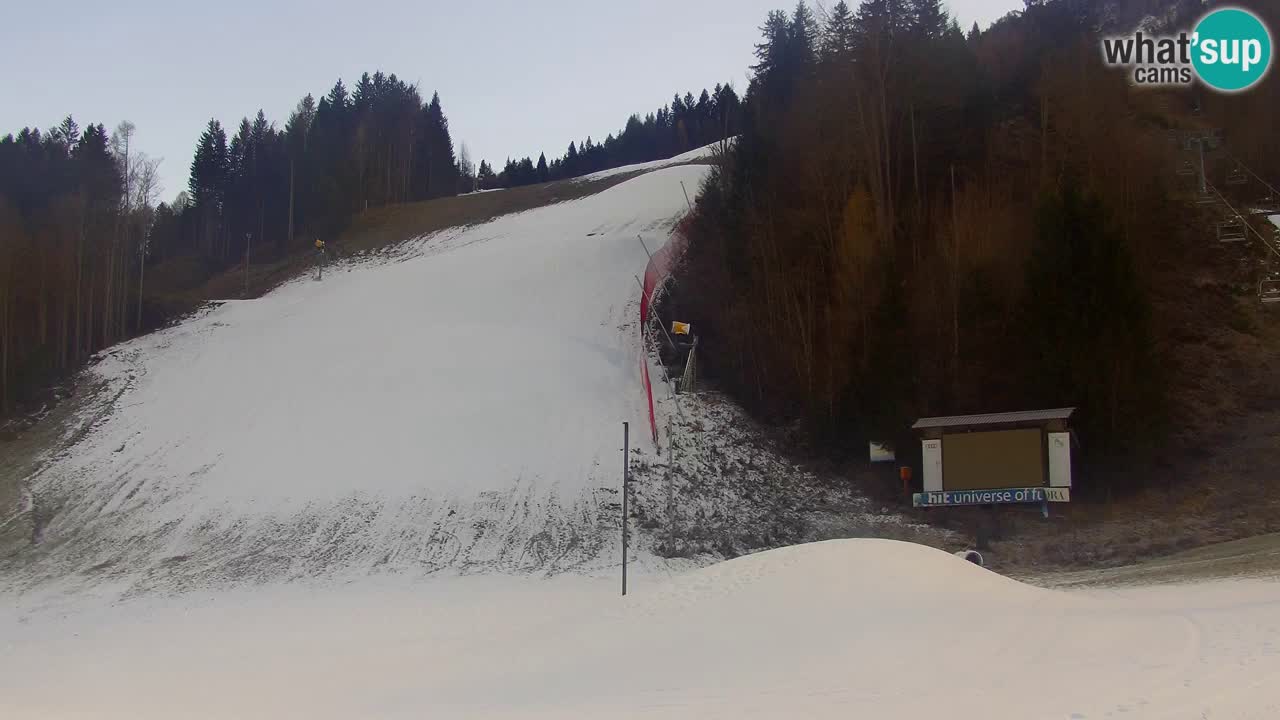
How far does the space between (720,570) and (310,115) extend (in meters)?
79.2

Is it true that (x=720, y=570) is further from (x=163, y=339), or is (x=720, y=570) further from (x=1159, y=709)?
(x=163, y=339)

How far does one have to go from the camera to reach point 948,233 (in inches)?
1174

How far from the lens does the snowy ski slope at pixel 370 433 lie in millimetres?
23453

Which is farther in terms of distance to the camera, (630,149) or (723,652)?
(630,149)

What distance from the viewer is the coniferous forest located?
38.2m

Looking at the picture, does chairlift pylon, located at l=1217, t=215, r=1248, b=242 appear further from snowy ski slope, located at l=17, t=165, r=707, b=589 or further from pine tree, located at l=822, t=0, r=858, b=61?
snowy ski slope, located at l=17, t=165, r=707, b=589

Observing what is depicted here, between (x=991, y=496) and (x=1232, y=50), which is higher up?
(x=1232, y=50)

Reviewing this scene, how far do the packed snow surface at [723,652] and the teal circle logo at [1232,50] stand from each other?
104 feet

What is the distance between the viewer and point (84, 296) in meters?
39.6

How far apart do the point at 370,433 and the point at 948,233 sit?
20139 millimetres

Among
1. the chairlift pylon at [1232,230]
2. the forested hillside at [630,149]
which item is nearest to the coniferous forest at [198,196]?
the forested hillside at [630,149]

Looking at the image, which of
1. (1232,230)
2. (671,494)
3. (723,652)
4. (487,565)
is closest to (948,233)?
(1232,230)

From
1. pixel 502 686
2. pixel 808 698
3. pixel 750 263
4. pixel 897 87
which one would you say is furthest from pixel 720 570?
pixel 897 87

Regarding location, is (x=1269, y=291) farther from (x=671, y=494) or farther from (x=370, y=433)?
(x=370, y=433)
